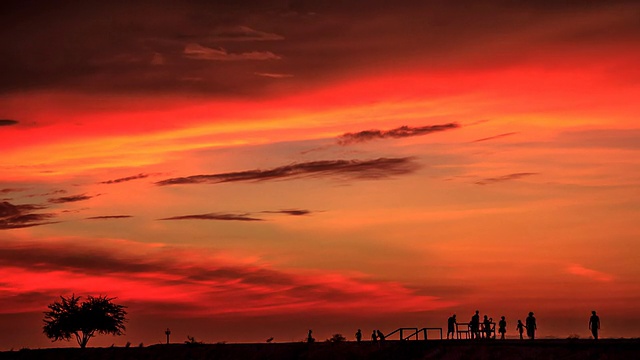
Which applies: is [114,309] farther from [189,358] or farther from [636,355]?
[636,355]

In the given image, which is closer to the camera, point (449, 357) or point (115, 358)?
point (449, 357)

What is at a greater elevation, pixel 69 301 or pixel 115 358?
pixel 69 301

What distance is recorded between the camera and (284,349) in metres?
83.0

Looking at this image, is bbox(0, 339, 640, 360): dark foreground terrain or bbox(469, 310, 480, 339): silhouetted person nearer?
bbox(0, 339, 640, 360): dark foreground terrain

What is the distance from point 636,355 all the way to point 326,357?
26986 millimetres

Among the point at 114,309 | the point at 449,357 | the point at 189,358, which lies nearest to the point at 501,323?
the point at 449,357

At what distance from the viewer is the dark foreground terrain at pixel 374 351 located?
60250mm

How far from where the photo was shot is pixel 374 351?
74625mm

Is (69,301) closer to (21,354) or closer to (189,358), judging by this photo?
(21,354)

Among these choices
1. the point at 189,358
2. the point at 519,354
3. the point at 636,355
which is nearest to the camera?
the point at 636,355

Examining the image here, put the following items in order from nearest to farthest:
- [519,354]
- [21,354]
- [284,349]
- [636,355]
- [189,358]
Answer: [636,355], [519,354], [284,349], [189,358], [21,354]

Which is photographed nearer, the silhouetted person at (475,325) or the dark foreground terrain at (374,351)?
the dark foreground terrain at (374,351)

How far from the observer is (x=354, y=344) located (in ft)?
257

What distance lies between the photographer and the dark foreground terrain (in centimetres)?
6025
